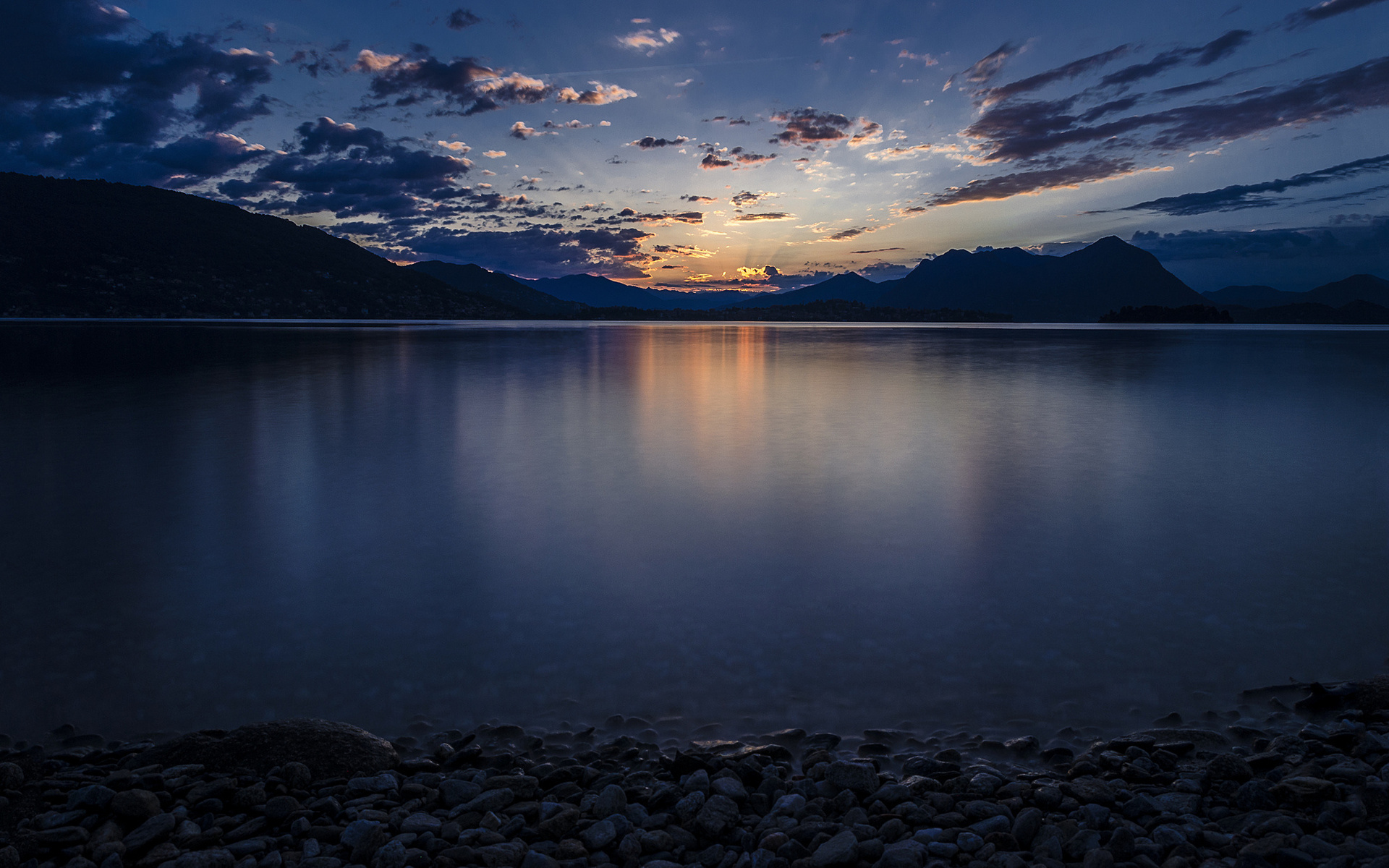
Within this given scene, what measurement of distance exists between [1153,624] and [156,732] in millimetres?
7587

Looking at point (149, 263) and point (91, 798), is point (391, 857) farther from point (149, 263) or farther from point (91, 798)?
point (149, 263)

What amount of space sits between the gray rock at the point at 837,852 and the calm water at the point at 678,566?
122cm

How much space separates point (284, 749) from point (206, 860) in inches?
37.0

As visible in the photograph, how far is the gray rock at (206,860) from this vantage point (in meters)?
3.16

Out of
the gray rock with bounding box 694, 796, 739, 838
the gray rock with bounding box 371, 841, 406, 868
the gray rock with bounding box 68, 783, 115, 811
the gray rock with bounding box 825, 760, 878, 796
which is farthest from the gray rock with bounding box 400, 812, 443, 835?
the gray rock with bounding box 825, 760, 878, 796

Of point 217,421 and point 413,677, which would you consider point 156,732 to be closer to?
point 413,677

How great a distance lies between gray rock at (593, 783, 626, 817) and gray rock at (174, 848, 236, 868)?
5.69 feet

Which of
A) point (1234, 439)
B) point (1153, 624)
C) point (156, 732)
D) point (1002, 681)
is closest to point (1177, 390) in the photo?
point (1234, 439)

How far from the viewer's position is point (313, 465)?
11.8 meters

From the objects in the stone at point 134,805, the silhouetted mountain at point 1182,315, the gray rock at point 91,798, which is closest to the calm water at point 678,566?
the gray rock at point 91,798

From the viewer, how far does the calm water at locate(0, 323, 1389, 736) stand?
A: 193 inches

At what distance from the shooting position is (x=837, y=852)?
320 cm

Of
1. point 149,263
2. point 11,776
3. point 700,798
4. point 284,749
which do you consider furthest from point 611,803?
point 149,263

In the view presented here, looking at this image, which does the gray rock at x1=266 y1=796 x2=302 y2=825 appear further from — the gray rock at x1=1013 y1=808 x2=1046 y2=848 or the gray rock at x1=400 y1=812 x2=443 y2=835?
the gray rock at x1=1013 y1=808 x2=1046 y2=848
